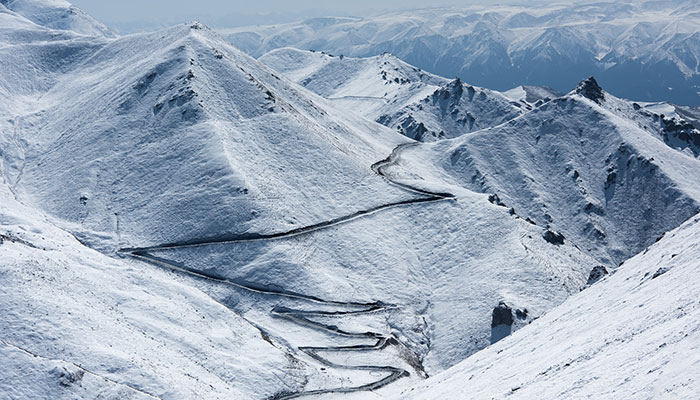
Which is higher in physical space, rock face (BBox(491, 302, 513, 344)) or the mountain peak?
the mountain peak

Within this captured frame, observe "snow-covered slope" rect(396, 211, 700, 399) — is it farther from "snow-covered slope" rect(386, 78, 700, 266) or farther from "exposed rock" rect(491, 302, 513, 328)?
"snow-covered slope" rect(386, 78, 700, 266)

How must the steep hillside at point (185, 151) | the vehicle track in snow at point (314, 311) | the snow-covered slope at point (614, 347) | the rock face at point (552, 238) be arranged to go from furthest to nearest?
the rock face at point (552, 238), the steep hillside at point (185, 151), the vehicle track in snow at point (314, 311), the snow-covered slope at point (614, 347)

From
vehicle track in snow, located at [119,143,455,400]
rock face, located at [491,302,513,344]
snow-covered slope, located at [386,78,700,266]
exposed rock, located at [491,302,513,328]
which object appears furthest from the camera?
snow-covered slope, located at [386,78,700,266]

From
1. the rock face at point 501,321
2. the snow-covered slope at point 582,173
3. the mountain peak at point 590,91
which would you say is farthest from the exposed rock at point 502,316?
the mountain peak at point 590,91

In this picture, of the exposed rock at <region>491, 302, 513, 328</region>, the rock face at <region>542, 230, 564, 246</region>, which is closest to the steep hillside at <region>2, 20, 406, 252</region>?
the rock face at <region>542, 230, 564, 246</region>

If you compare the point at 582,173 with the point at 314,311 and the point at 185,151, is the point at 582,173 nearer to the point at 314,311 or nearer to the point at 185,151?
the point at 314,311

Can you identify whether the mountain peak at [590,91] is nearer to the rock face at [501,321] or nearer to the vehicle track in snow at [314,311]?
the vehicle track in snow at [314,311]

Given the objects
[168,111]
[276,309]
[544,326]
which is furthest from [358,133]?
[544,326]
